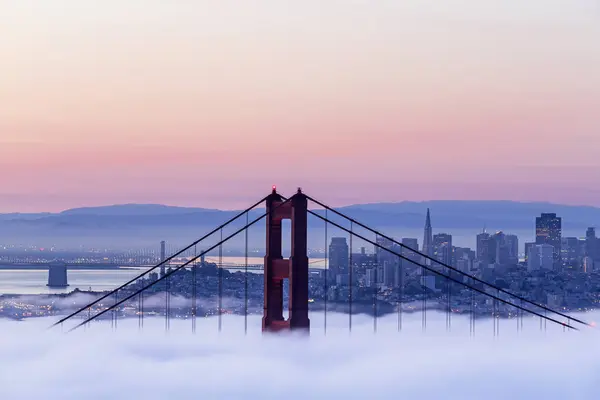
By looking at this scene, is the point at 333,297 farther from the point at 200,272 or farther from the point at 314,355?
the point at 314,355

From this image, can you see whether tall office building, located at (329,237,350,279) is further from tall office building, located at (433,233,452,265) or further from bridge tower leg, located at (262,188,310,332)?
bridge tower leg, located at (262,188,310,332)

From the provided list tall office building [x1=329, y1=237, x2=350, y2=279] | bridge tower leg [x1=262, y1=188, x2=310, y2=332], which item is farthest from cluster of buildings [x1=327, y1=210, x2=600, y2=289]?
bridge tower leg [x1=262, y1=188, x2=310, y2=332]

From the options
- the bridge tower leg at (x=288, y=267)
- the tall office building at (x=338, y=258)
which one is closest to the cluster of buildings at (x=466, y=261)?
the tall office building at (x=338, y=258)

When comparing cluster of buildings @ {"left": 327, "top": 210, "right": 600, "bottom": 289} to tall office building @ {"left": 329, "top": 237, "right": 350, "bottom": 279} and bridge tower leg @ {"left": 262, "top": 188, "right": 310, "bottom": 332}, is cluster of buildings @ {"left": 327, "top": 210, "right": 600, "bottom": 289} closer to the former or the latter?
tall office building @ {"left": 329, "top": 237, "right": 350, "bottom": 279}

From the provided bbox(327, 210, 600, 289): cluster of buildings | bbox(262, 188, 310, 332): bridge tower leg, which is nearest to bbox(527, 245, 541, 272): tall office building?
bbox(327, 210, 600, 289): cluster of buildings

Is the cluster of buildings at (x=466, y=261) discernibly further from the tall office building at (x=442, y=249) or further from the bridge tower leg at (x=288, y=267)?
the bridge tower leg at (x=288, y=267)

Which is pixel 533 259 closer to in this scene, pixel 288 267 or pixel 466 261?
pixel 466 261

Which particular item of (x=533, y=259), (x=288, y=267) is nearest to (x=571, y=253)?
(x=533, y=259)

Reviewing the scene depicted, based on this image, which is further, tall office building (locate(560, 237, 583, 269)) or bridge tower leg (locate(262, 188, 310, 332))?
tall office building (locate(560, 237, 583, 269))
